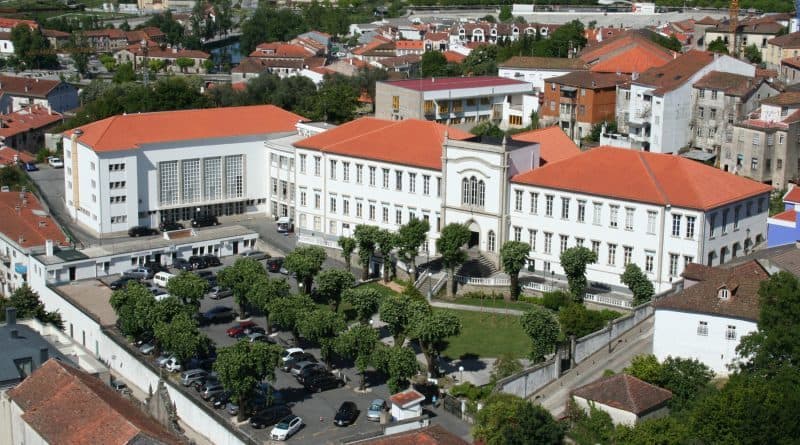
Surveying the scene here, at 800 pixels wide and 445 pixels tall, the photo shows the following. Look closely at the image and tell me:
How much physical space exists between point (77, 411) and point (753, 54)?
233 ft

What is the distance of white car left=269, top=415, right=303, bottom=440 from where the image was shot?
42875 mm

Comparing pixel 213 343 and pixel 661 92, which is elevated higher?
pixel 661 92

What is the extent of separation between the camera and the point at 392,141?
2574 inches

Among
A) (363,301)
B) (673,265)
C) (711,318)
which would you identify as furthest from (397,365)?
(673,265)

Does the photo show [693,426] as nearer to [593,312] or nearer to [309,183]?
[593,312]

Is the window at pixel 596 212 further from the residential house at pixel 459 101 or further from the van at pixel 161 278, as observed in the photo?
the residential house at pixel 459 101

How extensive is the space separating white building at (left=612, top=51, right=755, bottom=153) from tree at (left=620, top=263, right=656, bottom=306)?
21.3m

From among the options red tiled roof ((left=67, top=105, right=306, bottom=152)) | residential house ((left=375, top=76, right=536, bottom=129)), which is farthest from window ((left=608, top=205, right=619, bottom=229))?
residential house ((left=375, top=76, right=536, bottom=129))

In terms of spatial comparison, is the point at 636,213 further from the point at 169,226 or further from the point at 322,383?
the point at 169,226

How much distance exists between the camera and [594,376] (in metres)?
46.6

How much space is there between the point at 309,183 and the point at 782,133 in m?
27.0

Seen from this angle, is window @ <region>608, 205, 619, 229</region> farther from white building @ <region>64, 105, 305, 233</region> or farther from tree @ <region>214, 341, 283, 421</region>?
white building @ <region>64, 105, 305, 233</region>

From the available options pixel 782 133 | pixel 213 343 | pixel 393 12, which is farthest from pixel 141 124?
pixel 393 12

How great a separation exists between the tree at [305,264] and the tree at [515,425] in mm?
17601
